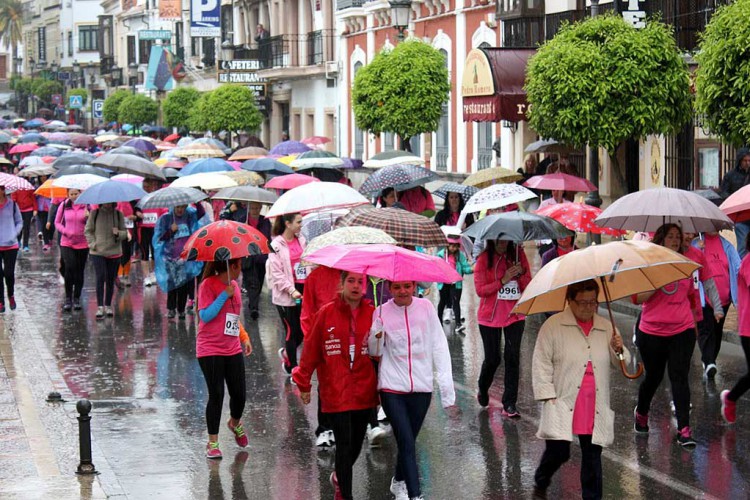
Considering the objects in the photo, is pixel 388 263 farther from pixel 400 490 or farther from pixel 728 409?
pixel 728 409

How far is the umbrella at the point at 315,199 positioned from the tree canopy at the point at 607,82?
6.58 m

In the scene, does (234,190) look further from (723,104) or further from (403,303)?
(403,303)

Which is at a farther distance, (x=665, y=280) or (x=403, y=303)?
(x=665, y=280)

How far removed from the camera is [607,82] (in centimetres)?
1939

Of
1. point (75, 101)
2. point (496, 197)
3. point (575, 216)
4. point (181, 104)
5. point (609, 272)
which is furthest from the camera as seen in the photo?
point (75, 101)

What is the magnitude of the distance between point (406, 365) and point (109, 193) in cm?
952

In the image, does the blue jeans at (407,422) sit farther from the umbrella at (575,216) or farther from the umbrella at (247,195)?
the umbrella at (247,195)

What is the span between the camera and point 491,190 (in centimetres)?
1305

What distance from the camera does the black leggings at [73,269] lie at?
58.0ft

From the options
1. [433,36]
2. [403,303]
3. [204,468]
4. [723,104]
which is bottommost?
[204,468]

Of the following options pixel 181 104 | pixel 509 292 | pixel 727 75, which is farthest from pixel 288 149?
pixel 181 104

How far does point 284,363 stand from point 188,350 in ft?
7.45

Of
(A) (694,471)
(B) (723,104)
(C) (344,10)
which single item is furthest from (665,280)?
(C) (344,10)

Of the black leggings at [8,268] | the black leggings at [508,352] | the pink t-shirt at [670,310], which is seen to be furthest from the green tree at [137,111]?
the pink t-shirt at [670,310]
